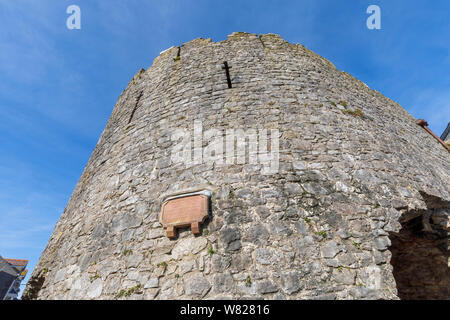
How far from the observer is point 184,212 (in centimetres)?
340

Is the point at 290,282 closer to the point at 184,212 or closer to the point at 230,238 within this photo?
the point at 230,238

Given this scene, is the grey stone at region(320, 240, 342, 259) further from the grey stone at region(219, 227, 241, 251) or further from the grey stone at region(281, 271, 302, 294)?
the grey stone at region(219, 227, 241, 251)

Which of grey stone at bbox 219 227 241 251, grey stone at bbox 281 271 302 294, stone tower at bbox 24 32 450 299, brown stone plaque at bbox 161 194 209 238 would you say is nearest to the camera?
grey stone at bbox 281 271 302 294

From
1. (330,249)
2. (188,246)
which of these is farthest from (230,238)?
(330,249)

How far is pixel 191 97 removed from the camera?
5.11 metres

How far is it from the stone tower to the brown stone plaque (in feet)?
0.13

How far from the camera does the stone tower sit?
2.90 meters

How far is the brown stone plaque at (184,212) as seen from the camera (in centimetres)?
326

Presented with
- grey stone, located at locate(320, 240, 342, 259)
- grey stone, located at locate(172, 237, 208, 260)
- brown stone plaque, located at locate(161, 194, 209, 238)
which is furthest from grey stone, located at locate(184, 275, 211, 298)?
grey stone, located at locate(320, 240, 342, 259)

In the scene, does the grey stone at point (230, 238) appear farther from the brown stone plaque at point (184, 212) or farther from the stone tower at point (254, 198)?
the brown stone plaque at point (184, 212)

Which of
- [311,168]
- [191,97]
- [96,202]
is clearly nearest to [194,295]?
[311,168]

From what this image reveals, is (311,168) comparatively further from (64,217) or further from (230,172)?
(64,217)

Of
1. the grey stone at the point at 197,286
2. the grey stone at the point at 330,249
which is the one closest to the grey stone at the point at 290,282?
the grey stone at the point at 330,249

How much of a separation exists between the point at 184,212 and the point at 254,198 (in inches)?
40.1
